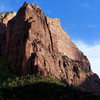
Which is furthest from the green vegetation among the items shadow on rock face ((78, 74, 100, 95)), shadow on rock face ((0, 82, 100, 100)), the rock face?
shadow on rock face ((78, 74, 100, 95))

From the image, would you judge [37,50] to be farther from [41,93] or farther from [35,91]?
[41,93]

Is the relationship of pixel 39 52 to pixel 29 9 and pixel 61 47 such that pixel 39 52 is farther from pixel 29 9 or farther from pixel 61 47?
pixel 61 47

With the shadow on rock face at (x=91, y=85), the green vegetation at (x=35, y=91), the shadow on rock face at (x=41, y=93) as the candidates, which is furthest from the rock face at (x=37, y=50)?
the shadow on rock face at (x=41, y=93)

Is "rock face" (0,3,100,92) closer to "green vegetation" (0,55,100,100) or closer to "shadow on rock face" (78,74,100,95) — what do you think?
"shadow on rock face" (78,74,100,95)

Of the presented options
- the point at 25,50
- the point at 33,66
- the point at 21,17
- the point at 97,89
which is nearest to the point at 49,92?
the point at 33,66

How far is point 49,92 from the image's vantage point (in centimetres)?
11525

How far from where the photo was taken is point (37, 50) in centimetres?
15875

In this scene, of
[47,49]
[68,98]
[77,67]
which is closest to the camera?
[68,98]

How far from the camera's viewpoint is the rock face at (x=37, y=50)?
15338 cm

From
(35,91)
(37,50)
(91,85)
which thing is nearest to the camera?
(35,91)

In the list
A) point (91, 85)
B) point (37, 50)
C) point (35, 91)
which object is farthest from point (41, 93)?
point (91, 85)

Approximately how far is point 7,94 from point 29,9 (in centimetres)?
6926

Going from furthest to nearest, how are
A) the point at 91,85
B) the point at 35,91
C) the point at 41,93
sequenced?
the point at 91,85, the point at 35,91, the point at 41,93

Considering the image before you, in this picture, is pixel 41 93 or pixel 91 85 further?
pixel 91 85
